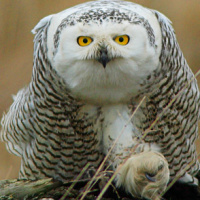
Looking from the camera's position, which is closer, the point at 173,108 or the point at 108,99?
the point at 108,99

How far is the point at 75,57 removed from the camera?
3.26 metres

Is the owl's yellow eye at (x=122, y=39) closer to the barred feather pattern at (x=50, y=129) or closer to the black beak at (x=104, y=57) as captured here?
the black beak at (x=104, y=57)

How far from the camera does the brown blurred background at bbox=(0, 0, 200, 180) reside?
699cm

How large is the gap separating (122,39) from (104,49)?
0.49 feet

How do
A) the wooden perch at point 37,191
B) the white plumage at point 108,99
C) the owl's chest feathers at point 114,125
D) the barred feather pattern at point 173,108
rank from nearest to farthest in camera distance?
the white plumage at point 108,99 → the wooden perch at point 37,191 → the barred feather pattern at point 173,108 → the owl's chest feathers at point 114,125

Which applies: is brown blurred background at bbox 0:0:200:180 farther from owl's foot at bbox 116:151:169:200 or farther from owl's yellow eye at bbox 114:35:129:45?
owl's yellow eye at bbox 114:35:129:45

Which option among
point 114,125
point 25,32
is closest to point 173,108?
point 114,125

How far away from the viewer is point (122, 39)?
3219 mm

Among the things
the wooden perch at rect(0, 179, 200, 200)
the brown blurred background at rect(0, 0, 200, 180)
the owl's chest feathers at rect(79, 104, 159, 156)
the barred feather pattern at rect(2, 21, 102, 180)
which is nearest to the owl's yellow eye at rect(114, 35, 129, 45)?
the barred feather pattern at rect(2, 21, 102, 180)

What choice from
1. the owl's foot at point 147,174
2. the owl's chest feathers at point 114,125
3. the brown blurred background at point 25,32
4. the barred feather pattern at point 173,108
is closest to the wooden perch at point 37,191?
the owl's foot at point 147,174

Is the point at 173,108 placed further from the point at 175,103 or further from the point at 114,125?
the point at 114,125

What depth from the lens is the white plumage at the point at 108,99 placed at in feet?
10.7

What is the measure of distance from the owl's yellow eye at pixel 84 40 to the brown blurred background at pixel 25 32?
3817 mm

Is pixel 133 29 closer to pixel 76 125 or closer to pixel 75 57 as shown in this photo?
pixel 75 57
